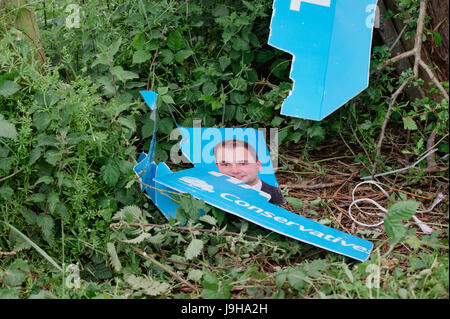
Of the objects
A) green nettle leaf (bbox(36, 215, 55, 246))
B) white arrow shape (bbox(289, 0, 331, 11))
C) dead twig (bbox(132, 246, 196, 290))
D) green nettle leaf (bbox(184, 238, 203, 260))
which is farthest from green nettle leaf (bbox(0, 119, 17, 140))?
white arrow shape (bbox(289, 0, 331, 11))

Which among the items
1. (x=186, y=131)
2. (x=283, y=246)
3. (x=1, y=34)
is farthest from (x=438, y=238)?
(x=1, y=34)

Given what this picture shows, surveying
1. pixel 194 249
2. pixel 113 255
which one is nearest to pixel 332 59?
pixel 194 249

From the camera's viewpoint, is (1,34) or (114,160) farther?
(1,34)

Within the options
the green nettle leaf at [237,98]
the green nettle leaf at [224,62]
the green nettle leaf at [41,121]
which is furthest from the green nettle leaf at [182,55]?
the green nettle leaf at [41,121]

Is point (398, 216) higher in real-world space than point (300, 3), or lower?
lower

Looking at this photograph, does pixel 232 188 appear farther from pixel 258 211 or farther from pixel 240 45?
pixel 240 45

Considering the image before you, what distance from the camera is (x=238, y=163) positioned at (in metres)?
2.04

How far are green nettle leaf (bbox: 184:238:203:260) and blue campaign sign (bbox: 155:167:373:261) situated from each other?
0.18m

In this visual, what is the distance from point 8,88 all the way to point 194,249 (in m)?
0.79

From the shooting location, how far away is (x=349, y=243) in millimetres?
1670

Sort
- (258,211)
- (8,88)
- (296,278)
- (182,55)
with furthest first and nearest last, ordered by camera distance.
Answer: (182,55), (258,211), (8,88), (296,278)

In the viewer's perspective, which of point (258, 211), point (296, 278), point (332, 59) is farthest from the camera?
point (332, 59)
